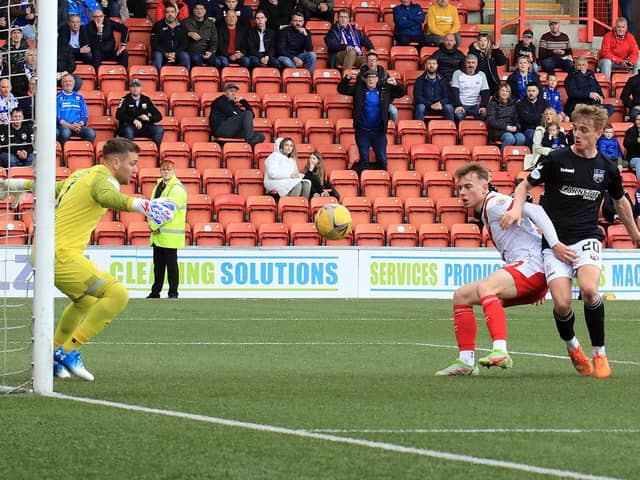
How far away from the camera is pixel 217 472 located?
500 cm

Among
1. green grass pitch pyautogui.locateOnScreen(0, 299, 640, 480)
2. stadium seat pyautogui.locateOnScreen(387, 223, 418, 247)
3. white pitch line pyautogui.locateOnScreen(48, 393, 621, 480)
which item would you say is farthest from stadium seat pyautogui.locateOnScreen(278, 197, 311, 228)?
white pitch line pyautogui.locateOnScreen(48, 393, 621, 480)

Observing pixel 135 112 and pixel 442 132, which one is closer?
pixel 135 112

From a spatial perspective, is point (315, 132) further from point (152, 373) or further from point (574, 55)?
point (152, 373)

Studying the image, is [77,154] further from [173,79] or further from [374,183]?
[374,183]

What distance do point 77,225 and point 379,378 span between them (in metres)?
2.40

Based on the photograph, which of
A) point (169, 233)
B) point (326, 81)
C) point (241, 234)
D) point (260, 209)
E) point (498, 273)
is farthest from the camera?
point (326, 81)

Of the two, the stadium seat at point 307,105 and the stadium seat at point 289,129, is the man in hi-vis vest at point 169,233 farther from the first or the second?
the stadium seat at point 307,105

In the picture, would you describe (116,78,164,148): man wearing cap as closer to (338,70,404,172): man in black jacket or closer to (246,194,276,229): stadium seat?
(246,194,276,229): stadium seat

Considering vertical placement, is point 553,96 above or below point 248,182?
above

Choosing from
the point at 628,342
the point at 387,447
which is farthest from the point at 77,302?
the point at 628,342

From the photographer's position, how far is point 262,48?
25.6 m

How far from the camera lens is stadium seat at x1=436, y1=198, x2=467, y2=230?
935 inches

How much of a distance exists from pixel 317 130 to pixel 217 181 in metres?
2.40

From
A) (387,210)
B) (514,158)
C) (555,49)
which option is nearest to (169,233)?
(387,210)
